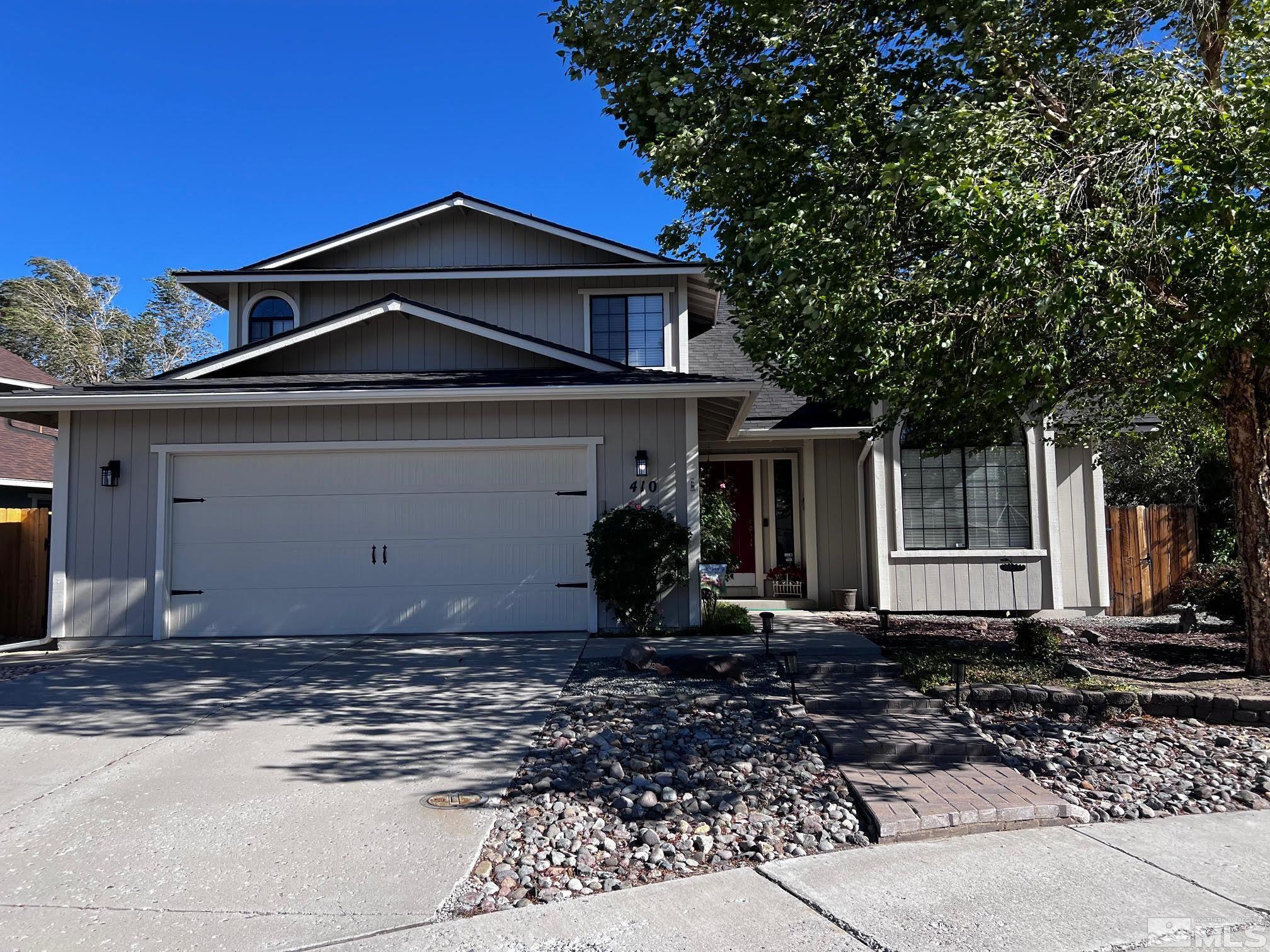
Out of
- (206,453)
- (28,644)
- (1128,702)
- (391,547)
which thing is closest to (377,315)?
(206,453)

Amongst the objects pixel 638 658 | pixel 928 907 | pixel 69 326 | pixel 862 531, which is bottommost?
pixel 928 907

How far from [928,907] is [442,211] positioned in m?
11.9

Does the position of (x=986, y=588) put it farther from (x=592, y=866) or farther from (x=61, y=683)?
(x=61, y=683)

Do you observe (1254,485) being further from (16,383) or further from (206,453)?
(16,383)

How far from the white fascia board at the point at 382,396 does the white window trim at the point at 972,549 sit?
3.08 m

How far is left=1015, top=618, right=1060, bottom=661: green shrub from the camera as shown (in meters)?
7.45

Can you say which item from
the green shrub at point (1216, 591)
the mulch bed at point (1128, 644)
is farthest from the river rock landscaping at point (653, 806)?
the green shrub at point (1216, 591)

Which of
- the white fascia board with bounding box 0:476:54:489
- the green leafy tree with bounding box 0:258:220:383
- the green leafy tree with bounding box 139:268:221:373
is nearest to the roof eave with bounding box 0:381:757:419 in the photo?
the white fascia board with bounding box 0:476:54:489

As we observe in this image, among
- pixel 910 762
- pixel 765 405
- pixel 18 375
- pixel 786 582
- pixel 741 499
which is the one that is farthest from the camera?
pixel 18 375

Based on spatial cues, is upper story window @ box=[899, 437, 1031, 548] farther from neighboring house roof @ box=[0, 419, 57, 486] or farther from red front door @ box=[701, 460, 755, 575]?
neighboring house roof @ box=[0, 419, 57, 486]

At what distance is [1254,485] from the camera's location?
6.88m

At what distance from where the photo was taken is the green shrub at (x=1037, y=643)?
7.45 meters

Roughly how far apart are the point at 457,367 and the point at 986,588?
7517mm

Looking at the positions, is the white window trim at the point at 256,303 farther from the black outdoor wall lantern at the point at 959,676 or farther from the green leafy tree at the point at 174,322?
the green leafy tree at the point at 174,322
